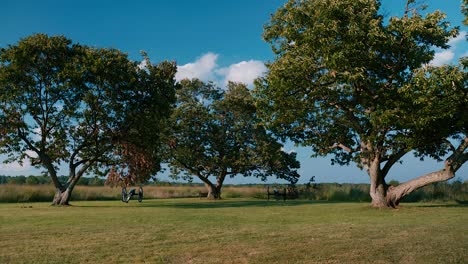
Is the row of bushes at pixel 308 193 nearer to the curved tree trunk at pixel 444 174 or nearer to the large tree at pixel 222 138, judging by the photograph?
the large tree at pixel 222 138

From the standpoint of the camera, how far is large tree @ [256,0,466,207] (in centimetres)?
1936

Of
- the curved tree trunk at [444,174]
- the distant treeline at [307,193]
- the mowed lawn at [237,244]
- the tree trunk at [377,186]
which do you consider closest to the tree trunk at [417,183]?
the curved tree trunk at [444,174]

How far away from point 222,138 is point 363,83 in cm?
2357

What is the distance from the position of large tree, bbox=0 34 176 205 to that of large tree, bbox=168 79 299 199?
34.1 ft

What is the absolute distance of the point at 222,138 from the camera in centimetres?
4303

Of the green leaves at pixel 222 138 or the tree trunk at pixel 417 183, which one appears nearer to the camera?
the tree trunk at pixel 417 183

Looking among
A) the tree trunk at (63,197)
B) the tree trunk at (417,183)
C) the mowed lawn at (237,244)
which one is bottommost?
the mowed lawn at (237,244)

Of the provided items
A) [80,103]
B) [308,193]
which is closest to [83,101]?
[80,103]

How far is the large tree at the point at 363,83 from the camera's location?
19.4m

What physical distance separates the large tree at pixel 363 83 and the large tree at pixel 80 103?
33.1 feet

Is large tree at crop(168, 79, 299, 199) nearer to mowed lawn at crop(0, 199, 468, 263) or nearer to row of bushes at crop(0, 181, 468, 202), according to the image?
row of bushes at crop(0, 181, 468, 202)

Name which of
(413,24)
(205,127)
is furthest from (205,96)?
(413,24)

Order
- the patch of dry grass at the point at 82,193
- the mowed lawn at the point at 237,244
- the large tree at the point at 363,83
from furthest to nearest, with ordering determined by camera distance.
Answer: the patch of dry grass at the point at 82,193 → the large tree at the point at 363,83 → the mowed lawn at the point at 237,244

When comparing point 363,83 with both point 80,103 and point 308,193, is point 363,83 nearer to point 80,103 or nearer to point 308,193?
point 80,103
